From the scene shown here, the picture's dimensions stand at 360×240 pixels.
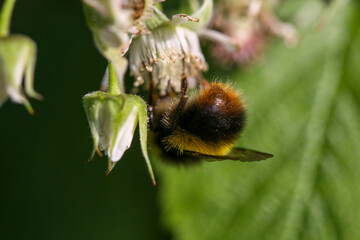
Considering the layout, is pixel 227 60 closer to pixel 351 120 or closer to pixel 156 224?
pixel 351 120

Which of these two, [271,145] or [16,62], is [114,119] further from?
[271,145]

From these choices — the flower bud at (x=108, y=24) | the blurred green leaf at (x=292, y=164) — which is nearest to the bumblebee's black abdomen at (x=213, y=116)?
the flower bud at (x=108, y=24)

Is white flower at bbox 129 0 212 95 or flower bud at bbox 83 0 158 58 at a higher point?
flower bud at bbox 83 0 158 58

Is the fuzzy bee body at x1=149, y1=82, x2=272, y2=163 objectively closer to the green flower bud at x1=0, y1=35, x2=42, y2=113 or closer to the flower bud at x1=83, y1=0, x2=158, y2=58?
the flower bud at x1=83, y1=0, x2=158, y2=58

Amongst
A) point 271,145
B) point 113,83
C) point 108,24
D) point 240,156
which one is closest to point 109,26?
point 108,24

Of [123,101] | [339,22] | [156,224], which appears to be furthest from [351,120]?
[123,101]

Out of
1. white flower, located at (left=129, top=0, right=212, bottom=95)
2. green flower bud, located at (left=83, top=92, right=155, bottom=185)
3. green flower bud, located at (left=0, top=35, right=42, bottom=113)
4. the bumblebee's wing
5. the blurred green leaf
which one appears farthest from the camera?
the blurred green leaf

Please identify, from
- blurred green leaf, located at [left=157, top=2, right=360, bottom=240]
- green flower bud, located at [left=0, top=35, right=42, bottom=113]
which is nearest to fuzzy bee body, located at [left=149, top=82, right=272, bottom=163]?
green flower bud, located at [left=0, top=35, right=42, bottom=113]
